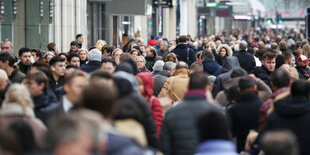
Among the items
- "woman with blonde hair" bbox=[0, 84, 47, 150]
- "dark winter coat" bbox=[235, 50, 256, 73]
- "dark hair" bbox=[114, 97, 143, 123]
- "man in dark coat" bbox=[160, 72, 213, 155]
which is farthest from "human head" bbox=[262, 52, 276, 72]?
"dark hair" bbox=[114, 97, 143, 123]

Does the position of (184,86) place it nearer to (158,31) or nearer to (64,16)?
(64,16)

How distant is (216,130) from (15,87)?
3.10 m

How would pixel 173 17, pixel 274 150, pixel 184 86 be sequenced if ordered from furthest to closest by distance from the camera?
pixel 173 17 → pixel 184 86 → pixel 274 150

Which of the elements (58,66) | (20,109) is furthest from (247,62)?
(20,109)

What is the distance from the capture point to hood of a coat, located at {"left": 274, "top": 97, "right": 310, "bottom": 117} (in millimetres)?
9062

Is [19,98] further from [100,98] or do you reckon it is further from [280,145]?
[280,145]

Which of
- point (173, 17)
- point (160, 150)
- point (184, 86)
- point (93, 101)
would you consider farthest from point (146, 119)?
point (173, 17)

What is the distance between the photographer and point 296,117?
29.9 ft

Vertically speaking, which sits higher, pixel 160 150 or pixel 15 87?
pixel 15 87

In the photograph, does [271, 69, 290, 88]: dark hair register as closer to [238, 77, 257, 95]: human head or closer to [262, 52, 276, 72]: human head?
[238, 77, 257, 95]: human head

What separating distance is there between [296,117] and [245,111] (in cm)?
123

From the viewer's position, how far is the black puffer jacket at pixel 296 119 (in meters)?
9.05

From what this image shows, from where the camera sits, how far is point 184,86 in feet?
42.1

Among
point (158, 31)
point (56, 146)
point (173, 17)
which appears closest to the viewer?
point (56, 146)
